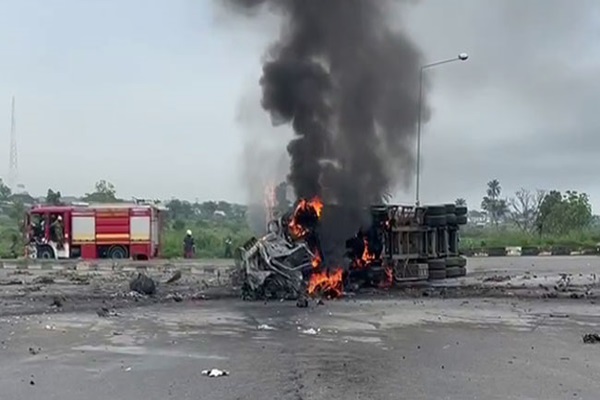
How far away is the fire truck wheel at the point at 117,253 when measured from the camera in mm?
33969

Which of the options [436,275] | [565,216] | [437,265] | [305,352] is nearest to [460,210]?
[437,265]

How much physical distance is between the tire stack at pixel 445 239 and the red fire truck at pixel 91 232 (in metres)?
15.8

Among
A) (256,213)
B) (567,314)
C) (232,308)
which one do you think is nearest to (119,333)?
(232,308)

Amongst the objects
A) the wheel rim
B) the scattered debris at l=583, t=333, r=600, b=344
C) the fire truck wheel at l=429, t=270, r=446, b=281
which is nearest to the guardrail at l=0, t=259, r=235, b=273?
the wheel rim

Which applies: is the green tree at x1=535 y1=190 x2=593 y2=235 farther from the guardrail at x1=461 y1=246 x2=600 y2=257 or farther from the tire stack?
the tire stack

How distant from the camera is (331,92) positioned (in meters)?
18.7

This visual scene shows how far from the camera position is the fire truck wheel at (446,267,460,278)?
21.8m

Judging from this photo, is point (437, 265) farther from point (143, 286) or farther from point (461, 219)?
point (143, 286)

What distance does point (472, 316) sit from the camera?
43.0 feet

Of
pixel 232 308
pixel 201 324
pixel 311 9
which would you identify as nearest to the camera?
pixel 201 324

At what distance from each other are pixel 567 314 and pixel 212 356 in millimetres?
6921

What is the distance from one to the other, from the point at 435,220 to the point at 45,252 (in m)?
19.1

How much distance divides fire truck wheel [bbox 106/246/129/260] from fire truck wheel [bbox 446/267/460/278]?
16.5 m

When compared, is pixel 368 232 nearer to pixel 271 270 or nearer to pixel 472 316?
pixel 271 270
